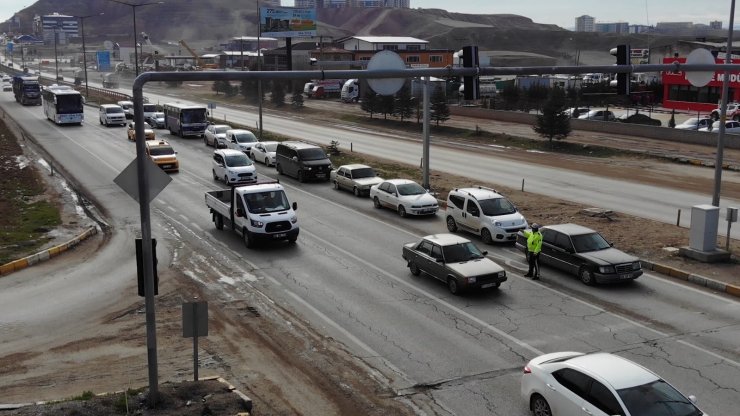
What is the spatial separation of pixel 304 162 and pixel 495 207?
47.1 ft

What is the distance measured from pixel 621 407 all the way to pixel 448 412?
3.10 metres

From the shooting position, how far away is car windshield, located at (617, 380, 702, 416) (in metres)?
10.2

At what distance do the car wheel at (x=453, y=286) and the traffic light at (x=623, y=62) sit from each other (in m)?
6.11

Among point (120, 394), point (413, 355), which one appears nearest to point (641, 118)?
point (413, 355)

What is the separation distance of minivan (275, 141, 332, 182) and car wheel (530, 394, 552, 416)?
26.1m

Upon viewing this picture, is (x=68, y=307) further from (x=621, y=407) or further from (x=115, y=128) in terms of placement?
(x=115, y=128)

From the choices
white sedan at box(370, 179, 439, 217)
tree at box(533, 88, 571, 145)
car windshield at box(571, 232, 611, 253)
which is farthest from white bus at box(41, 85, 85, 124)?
car windshield at box(571, 232, 611, 253)

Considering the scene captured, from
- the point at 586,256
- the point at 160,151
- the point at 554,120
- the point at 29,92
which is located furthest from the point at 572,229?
the point at 29,92

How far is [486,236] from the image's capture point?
81.0 ft

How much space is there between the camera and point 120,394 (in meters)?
12.3

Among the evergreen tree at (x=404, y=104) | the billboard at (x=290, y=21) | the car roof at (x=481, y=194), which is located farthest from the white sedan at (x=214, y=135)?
the billboard at (x=290, y=21)

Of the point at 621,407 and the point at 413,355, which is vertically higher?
the point at 621,407

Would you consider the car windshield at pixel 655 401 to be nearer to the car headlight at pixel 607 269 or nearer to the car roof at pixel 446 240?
the car headlight at pixel 607 269

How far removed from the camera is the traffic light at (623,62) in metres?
17.1
